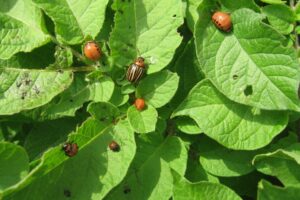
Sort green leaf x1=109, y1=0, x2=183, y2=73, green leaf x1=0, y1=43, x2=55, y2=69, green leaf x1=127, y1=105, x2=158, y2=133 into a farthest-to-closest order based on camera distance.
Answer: green leaf x1=0, y1=43, x2=55, y2=69 → green leaf x1=109, y1=0, x2=183, y2=73 → green leaf x1=127, y1=105, x2=158, y2=133

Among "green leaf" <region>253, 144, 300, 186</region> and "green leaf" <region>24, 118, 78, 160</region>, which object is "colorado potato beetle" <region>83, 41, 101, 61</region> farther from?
"green leaf" <region>253, 144, 300, 186</region>

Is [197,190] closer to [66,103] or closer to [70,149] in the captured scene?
[70,149]

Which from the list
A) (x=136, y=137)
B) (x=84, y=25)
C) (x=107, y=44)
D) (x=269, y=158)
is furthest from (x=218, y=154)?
(x=84, y=25)

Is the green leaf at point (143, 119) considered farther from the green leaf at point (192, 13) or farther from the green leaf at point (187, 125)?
the green leaf at point (192, 13)

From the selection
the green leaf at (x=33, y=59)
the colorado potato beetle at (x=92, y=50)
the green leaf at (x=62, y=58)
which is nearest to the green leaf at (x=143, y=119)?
the colorado potato beetle at (x=92, y=50)

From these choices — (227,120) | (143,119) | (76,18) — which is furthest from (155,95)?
(76,18)

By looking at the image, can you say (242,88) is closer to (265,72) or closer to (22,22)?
(265,72)

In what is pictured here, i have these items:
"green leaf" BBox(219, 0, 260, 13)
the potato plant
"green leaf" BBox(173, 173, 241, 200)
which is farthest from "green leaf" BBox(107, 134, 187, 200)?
"green leaf" BBox(219, 0, 260, 13)
